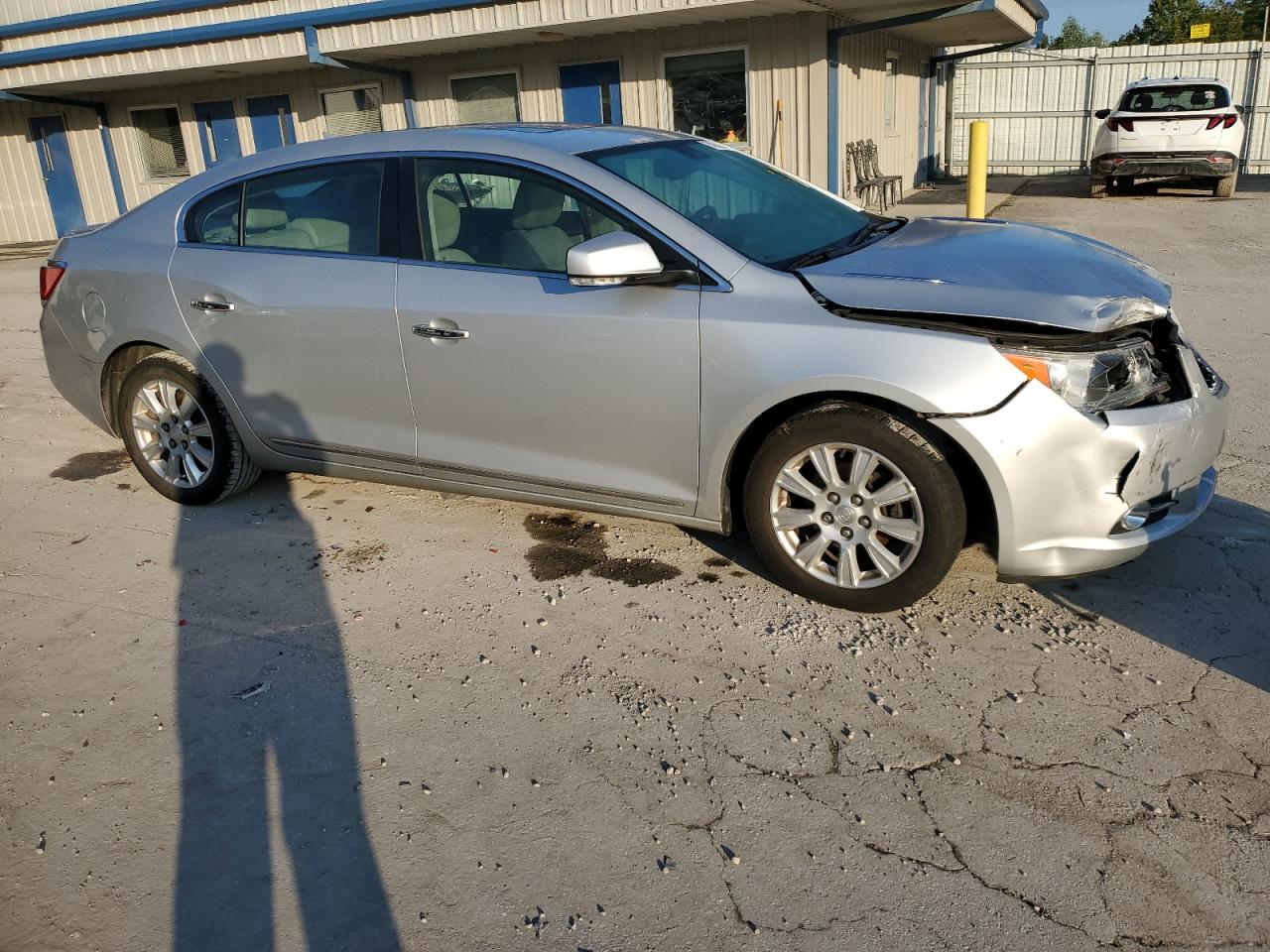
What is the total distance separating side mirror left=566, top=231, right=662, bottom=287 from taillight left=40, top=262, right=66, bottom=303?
9.90ft

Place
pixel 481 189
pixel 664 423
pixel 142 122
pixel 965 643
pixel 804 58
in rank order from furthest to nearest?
pixel 142 122 < pixel 804 58 < pixel 481 189 < pixel 664 423 < pixel 965 643

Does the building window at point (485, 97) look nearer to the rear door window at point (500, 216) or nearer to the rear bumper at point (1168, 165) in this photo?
the rear bumper at point (1168, 165)

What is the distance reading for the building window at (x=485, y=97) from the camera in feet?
49.3

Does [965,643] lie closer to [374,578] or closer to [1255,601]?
[1255,601]

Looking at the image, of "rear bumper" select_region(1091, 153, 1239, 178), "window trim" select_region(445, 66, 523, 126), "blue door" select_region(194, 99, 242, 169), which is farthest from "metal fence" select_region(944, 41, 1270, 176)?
"blue door" select_region(194, 99, 242, 169)

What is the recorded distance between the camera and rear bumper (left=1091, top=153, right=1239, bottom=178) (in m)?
15.0

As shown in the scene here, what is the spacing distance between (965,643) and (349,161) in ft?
10.3

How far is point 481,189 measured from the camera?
14.2 feet

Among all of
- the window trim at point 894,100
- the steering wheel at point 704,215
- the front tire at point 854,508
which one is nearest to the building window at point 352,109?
the window trim at point 894,100

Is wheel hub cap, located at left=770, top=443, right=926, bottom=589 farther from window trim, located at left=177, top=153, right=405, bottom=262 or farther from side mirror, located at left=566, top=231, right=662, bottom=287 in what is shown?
window trim, located at left=177, top=153, right=405, bottom=262

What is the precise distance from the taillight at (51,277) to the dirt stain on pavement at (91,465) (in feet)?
3.28

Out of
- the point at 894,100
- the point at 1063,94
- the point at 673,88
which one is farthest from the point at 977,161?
the point at 1063,94

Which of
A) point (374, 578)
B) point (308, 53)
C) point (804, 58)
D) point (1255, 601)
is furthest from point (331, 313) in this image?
point (308, 53)

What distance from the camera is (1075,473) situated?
3.40 m
